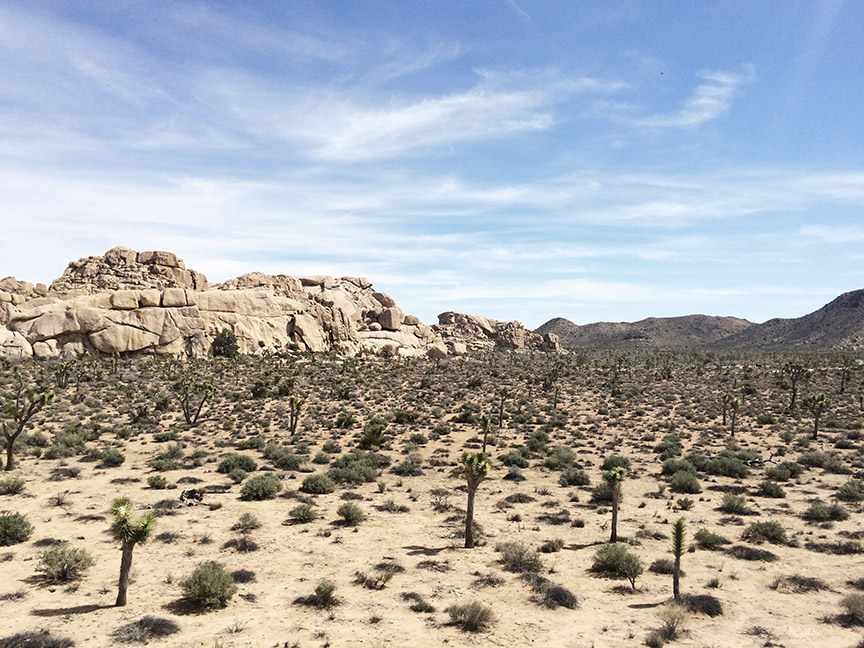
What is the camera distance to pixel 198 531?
1848 cm

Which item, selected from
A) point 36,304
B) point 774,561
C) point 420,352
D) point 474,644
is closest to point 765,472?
point 774,561

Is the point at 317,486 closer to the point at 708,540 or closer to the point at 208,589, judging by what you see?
the point at 208,589

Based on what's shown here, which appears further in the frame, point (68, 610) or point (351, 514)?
point (351, 514)

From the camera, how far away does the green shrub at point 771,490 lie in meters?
24.5

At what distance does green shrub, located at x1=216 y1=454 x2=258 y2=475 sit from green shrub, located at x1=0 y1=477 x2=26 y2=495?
8.59 metres

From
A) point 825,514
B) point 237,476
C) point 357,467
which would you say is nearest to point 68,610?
point 237,476

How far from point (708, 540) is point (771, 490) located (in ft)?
30.2

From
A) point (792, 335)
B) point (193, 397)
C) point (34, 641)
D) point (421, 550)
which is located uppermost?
point (792, 335)

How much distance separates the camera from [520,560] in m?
16.3

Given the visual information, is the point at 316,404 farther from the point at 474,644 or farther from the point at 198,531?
the point at 474,644

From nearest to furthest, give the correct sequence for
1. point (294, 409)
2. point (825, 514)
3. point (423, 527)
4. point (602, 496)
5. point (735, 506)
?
point (423, 527), point (825, 514), point (735, 506), point (602, 496), point (294, 409)

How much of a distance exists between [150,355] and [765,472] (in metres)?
76.0

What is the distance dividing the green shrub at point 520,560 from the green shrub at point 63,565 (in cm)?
1277

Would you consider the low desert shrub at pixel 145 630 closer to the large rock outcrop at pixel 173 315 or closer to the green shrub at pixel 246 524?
the green shrub at pixel 246 524
